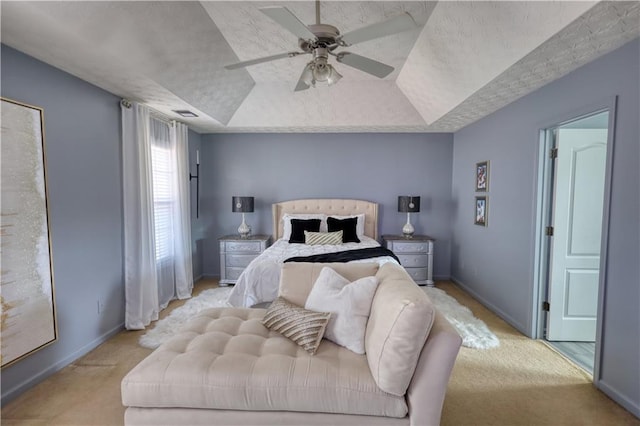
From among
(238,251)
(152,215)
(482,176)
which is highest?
(482,176)

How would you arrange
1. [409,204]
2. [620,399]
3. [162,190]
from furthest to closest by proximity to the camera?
[409,204]
[162,190]
[620,399]

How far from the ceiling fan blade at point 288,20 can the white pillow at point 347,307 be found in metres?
1.60

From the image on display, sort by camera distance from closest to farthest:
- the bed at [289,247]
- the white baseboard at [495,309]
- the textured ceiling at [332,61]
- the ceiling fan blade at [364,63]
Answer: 1. the textured ceiling at [332,61]
2. the ceiling fan blade at [364,63]
3. the bed at [289,247]
4. the white baseboard at [495,309]

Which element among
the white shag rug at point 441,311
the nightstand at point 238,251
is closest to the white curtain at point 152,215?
the white shag rug at point 441,311

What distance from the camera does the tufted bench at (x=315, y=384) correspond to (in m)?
1.46

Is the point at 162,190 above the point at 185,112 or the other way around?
the other way around

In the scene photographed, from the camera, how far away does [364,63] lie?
88.7 inches

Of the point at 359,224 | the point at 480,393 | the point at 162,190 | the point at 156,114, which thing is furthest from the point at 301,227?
the point at 480,393

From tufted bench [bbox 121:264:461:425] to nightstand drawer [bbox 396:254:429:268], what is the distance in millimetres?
3060

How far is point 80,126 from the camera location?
8.59 feet

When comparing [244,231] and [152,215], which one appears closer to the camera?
[152,215]

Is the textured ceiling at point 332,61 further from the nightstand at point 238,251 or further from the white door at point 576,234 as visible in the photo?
the nightstand at point 238,251

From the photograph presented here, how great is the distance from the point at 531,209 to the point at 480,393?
1.86 meters

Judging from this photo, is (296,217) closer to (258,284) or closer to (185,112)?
(258,284)
